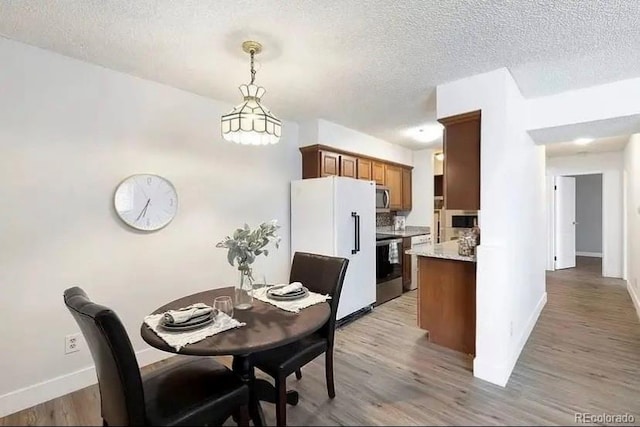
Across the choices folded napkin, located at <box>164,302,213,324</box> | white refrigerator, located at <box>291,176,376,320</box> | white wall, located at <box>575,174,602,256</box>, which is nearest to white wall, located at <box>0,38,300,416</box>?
white refrigerator, located at <box>291,176,376,320</box>

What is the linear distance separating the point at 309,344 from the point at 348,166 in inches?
104

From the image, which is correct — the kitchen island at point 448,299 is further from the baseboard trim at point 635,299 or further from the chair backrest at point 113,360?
the baseboard trim at point 635,299

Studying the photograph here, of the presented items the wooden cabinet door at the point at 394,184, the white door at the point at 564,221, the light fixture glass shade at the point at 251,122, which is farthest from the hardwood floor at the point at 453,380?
the white door at the point at 564,221

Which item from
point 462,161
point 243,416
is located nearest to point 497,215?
point 462,161

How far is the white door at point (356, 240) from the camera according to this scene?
132 inches

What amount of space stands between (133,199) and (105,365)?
5.36ft

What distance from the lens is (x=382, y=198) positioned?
4.74m

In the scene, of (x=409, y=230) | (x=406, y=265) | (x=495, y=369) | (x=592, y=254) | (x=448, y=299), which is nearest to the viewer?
(x=495, y=369)

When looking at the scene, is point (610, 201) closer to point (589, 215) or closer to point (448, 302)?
point (589, 215)

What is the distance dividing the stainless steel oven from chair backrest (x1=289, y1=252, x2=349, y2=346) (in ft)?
5.86

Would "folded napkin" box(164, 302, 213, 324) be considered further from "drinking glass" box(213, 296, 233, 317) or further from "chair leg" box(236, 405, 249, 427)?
"chair leg" box(236, 405, 249, 427)

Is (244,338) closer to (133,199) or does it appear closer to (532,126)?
(133,199)

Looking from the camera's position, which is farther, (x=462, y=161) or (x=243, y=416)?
(x=462, y=161)

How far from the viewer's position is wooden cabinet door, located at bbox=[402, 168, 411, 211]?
528cm
